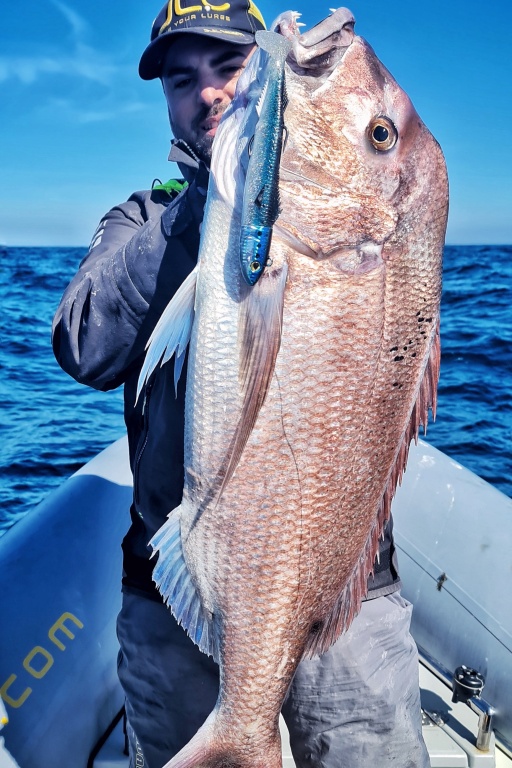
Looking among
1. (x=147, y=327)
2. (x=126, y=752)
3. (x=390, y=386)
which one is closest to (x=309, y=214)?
(x=390, y=386)

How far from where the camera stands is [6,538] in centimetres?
328

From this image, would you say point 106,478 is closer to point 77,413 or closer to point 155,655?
point 155,655

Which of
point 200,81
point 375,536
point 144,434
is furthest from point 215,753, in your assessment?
point 200,81

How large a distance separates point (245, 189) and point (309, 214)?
0.56 ft

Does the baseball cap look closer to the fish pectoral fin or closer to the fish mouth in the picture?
the fish mouth

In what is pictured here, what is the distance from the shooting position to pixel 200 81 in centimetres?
218

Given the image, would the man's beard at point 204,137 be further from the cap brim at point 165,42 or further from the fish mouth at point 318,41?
the fish mouth at point 318,41

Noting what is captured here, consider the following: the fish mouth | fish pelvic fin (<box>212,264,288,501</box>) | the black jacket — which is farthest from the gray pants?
the fish mouth

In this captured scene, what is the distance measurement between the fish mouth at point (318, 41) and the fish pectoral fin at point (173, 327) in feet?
1.74

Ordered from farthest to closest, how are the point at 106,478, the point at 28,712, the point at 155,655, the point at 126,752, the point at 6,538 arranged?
the point at 106,478
the point at 6,538
the point at 126,752
the point at 28,712
the point at 155,655

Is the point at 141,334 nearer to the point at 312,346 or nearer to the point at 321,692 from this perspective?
the point at 312,346

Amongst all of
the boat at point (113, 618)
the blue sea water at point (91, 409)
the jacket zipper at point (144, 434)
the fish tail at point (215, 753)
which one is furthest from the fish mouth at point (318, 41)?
the blue sea water at point (91, 409)

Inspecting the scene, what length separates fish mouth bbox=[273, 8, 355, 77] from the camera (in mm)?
1515

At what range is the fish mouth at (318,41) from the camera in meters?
1.51
